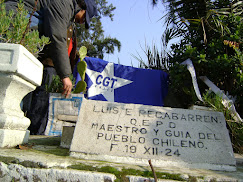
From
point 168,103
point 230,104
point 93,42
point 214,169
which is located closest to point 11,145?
point 214,169

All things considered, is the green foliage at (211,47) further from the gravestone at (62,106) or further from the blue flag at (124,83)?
the gravestone at (62,106)

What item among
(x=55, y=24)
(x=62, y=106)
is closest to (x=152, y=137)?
(x=55, y=24)

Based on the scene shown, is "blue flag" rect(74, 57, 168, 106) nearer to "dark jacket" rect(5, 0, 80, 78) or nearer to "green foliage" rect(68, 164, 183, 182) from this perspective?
"dark jacket" rect(5, 0, 80, 78)

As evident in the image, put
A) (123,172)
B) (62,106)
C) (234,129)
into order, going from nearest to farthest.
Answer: (123,172) < (234,129) < (62,106)

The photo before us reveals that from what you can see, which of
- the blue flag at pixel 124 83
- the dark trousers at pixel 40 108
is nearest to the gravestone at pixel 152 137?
→ the dark trousers at pixel 40 108

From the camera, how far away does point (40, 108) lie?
3.45m

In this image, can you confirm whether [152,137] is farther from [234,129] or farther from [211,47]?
[211,47]

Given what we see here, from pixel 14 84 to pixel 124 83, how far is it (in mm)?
2996

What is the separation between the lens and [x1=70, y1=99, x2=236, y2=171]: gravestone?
1.50 meters

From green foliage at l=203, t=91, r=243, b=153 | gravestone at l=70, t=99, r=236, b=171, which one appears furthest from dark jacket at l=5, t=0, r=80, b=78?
green foliage at l=203, t=91, r=243, b=153

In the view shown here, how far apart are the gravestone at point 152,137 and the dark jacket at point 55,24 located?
2.34 feet

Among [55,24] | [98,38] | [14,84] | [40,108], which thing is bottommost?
[14,84]

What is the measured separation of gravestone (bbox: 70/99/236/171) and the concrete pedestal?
0.44 metres

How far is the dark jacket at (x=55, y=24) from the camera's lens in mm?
2193
